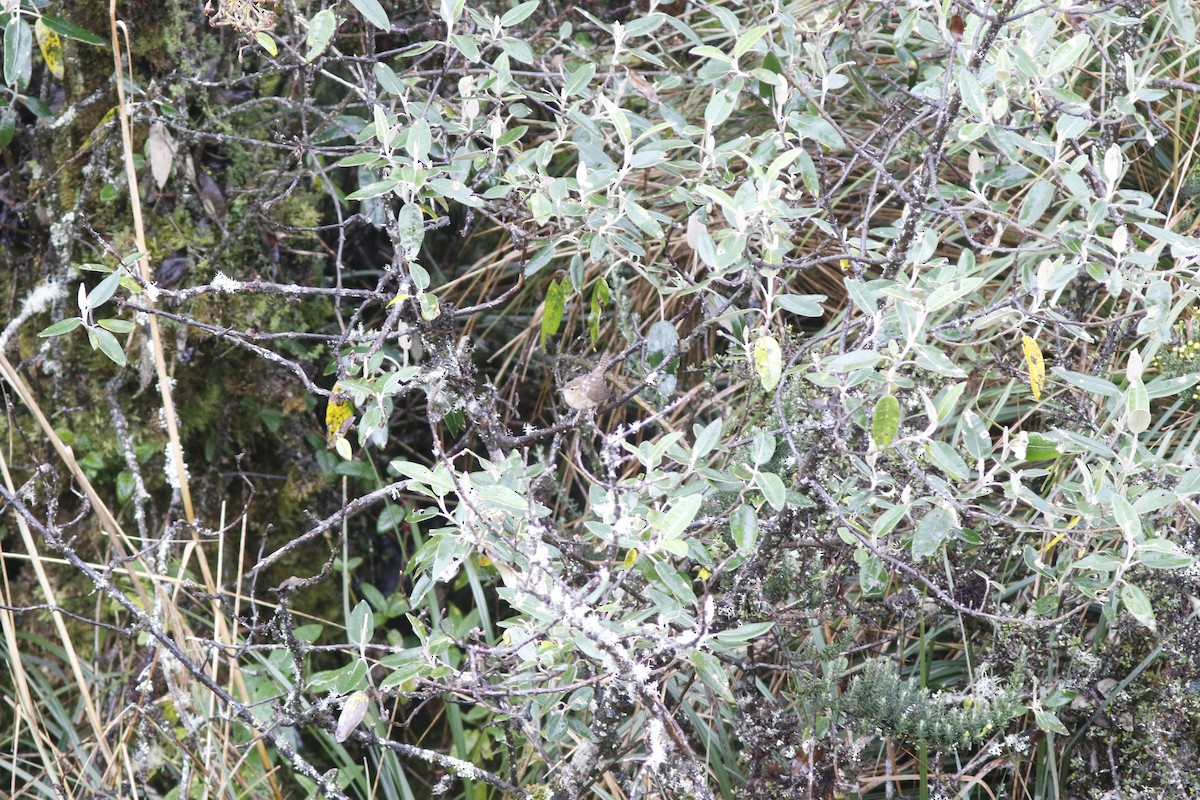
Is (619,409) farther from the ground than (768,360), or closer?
closer

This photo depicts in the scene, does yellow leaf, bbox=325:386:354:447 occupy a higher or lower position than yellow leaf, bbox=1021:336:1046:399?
lower

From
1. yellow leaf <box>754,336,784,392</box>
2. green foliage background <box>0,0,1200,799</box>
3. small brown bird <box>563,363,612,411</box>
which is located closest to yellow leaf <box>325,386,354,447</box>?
green foliage background <box>0,0,1200,799</box>

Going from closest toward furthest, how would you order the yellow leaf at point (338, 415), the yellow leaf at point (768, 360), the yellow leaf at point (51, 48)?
the yellow leaf at point (768, 360), the yellow leaf at point (338, 415), the yellow leaf at point (51, 48)

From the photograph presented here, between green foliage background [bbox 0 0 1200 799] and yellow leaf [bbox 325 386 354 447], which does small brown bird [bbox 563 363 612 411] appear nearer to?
green foliage background [bbox 0 0 1200 799]

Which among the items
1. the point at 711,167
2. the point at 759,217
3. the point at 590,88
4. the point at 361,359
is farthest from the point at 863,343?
the point at 590,88

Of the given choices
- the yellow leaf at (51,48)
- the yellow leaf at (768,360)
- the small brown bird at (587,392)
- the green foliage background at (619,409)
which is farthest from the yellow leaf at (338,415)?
the yellow leaf at (51,48)

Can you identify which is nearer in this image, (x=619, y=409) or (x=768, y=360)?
(x=768, y=360)

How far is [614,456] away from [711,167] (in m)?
0.61

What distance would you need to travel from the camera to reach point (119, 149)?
76.8 inches

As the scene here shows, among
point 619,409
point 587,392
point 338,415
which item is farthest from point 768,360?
point 619,409

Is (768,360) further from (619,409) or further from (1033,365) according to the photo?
(619,409)

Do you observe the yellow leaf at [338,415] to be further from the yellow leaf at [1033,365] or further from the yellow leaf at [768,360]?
the yellow leaf at [1033,365]

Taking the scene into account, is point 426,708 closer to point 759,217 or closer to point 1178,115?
point 759,217

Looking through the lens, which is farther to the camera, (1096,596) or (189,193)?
(189,193)
